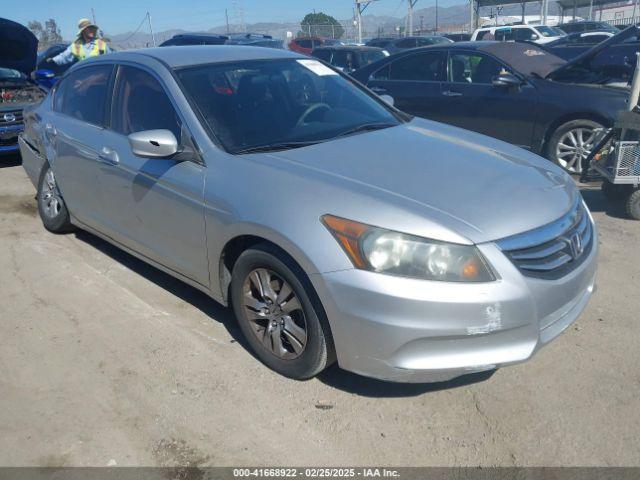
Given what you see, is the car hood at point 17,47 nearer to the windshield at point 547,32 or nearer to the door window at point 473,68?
the door window at point 473,68

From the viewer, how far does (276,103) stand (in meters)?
3.82

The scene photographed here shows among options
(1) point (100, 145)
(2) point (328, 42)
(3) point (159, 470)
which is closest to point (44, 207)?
(1) point (100, 145)

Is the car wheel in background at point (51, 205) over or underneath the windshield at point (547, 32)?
underneath

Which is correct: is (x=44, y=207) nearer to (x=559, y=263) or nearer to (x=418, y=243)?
(x=418, y=243)

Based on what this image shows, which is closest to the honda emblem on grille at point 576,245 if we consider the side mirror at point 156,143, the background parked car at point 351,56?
the side mirror at point 156,143

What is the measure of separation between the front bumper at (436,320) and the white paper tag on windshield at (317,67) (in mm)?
2107

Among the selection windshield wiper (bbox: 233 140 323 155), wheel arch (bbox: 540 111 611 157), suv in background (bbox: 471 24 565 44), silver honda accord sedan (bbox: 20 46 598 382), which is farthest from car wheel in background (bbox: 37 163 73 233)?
suv in background (bbox: 471 24 565 44)

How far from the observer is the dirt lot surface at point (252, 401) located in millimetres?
2684

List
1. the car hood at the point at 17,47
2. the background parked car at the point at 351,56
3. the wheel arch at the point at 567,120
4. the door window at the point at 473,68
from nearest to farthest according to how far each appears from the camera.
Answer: the wheel arch at the point at 567,120, the door window at the point at 473,68, the car hood at the point at 17,47, the background parked car at the point at 351,56

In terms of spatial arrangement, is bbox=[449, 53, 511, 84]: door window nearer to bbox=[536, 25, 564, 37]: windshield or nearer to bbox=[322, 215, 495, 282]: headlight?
bbox=[322, 215, 495, 282]: headlight

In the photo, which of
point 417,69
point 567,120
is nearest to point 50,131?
point 417,69

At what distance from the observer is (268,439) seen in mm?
2775

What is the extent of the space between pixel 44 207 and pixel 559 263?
445 cm

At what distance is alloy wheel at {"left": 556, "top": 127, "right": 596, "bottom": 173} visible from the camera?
669 centimetres
